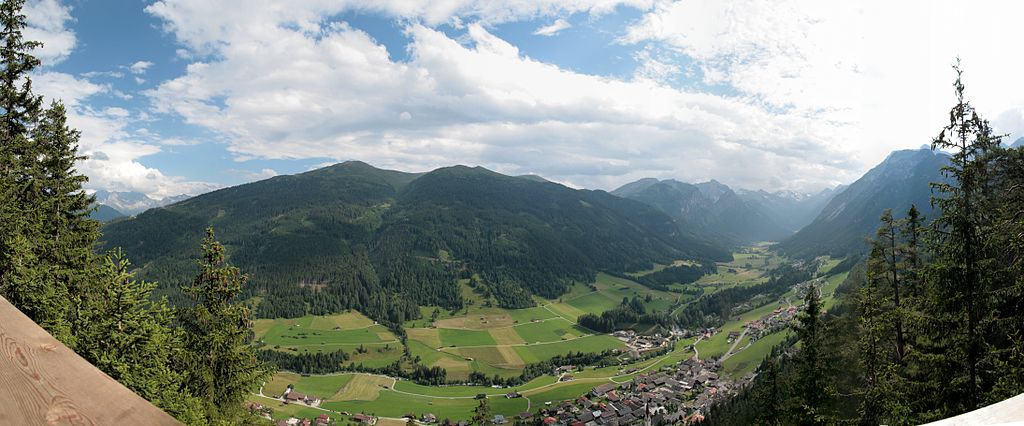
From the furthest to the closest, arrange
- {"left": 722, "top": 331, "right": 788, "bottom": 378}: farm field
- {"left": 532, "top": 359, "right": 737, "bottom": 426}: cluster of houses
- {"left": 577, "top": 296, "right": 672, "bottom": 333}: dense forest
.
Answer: {"left": 577, "top": 296, "right": 672, "bottom": 333}: dense forest → {"left": 722, "top": 331, "right": 788, "bottom": 378}: farm field → {"left": 532, "top": 359, "right": 737, "bottom": 426}: cluster of houses

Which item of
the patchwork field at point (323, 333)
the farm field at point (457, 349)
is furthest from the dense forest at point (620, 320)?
the patchwork field at point (323, 333)

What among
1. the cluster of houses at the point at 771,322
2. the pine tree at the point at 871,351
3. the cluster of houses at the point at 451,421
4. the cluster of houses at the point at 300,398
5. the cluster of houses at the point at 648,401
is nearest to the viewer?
the pine tree at the point at 871,351

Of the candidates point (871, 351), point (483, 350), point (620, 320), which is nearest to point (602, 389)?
point (483, 350)

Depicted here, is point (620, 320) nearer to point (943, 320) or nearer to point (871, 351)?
point (871, 351)

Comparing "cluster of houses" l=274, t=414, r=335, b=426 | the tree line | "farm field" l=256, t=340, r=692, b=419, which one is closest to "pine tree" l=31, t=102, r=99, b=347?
the tree line

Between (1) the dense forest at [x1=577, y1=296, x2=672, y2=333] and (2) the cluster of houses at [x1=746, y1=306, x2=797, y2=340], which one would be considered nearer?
(2) the cluster of houses at [x1=746, y1=306, x2=797, y2=340]

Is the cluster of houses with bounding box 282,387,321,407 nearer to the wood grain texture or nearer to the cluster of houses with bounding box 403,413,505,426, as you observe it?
the cluster of houses with bounding box 403,413,505,426

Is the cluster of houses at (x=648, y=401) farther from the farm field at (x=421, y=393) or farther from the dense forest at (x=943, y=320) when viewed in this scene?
the dense forest at (x=943, y=320)
